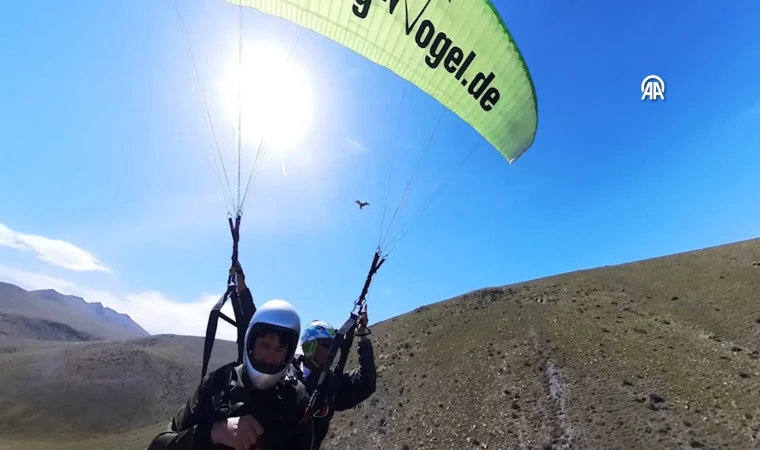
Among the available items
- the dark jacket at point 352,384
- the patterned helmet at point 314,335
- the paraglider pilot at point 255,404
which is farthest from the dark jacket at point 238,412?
the patterned helmet at point 314,335

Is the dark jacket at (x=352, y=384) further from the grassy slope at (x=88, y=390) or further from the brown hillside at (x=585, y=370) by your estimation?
the grassy slope at (x=88, y=390)

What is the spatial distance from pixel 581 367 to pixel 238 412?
24.7 meters

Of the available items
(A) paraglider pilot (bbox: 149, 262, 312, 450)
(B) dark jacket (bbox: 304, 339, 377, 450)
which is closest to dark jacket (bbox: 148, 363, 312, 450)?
(A) paraglider pilot (bbox: 149, 262, 312, 450)

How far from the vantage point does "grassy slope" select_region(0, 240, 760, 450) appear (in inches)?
745

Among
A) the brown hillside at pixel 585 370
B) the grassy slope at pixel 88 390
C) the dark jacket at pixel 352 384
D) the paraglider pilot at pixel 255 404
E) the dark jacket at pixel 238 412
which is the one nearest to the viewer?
the paraglider pilot at pixel 255 404

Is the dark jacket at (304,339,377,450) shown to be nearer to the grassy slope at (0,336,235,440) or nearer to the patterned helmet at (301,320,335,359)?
the patterned helmet at (301,320,335,359)

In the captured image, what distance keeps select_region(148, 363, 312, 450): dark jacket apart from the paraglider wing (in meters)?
6.55

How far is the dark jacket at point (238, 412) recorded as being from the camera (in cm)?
259

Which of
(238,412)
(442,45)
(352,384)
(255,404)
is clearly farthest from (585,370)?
(238,412)

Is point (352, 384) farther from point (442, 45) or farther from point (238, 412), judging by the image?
point (442, 45)

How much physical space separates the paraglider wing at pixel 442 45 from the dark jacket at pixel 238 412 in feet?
21.5

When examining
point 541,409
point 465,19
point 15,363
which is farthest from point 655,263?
point 15,363

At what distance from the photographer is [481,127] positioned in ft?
31.0

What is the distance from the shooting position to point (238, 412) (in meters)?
2.65
